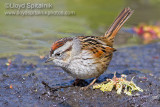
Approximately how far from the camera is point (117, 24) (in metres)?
6.82

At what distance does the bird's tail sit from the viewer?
22.0 feet

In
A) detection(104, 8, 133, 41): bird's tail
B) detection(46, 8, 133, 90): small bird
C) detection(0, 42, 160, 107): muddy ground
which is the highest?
detection(104, 8, 133, 41): bird's tail

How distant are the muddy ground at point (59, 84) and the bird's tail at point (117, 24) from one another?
0.94 m

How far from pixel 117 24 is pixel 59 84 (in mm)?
2030

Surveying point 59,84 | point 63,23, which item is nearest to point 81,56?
point 59,84

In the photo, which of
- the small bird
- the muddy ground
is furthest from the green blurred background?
the small bird

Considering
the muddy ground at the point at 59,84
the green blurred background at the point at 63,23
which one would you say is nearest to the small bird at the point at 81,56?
the muddy ground at the point at 59,84

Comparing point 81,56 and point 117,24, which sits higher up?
point 117,24

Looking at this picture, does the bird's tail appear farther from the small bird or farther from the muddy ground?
the muddy ground

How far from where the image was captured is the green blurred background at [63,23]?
9016 millimetres

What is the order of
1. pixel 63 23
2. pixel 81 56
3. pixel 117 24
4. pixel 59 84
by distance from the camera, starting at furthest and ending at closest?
pixel 63 23, pixel 117 24, pixel 59 84, pixel 81 56

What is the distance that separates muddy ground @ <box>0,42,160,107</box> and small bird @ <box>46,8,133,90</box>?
0.46 meters

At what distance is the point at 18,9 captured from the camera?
1251cm

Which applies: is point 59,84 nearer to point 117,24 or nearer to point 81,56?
point 81,56
